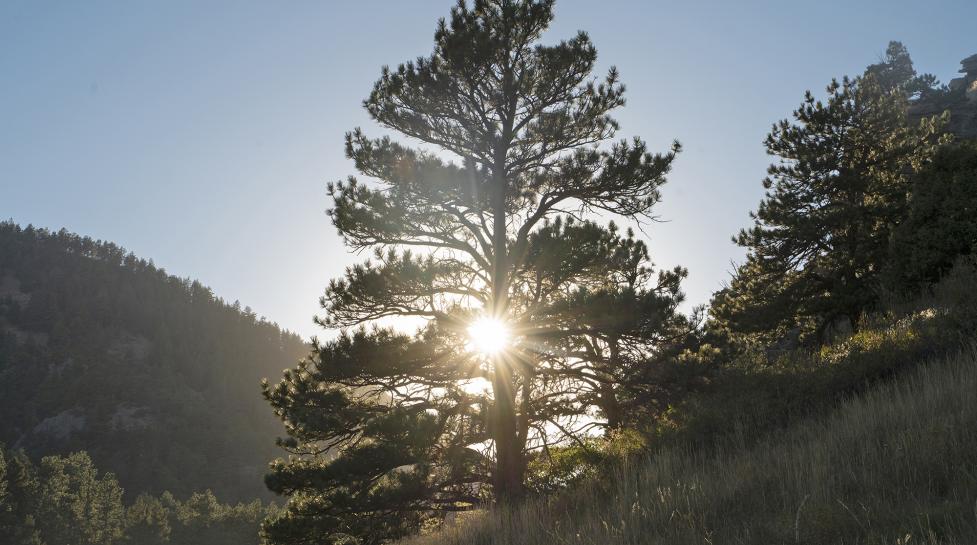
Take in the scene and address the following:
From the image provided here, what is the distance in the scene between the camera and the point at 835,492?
4.66 metres

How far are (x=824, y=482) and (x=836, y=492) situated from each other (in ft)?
0.77

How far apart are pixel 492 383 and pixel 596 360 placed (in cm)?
217

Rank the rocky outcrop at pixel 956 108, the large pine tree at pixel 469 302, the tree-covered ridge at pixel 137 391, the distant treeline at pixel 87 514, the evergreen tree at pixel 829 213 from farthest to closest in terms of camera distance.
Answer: the tree-covered ridge at pixel 137 391 → the distant treeline at pixel 87 514 → the rocky outcrop at pixel 956 108 → the evergreen tree at pixel 829 213 → the large pine tree at pixel 469 302

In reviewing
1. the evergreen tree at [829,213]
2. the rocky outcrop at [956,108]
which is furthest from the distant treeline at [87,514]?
the rocky outcrop at [956,108]

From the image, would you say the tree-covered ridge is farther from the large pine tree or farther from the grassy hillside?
the grassy hillside

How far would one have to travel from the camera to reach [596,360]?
40.2 ft

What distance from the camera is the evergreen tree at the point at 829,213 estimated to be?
18.6 metres

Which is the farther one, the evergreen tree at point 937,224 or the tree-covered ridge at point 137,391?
the tree-covered ridge at point 137,391

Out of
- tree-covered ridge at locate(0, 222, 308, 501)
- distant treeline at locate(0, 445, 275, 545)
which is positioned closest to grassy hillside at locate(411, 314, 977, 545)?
distant treeline at locate(0, 445, 275, 545)

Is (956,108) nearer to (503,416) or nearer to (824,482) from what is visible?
(503,416)

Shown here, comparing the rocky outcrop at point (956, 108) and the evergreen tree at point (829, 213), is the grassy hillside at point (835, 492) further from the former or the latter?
the rocky outcrop at point (956, 108)

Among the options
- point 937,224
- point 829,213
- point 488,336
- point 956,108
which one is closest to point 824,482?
point 488,336

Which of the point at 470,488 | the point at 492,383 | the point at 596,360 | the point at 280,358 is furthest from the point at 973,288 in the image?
the point at 280,358

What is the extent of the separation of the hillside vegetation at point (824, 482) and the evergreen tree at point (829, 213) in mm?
9731
